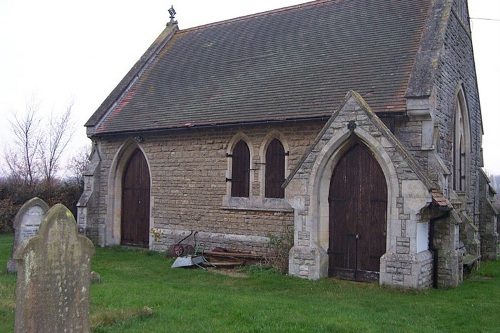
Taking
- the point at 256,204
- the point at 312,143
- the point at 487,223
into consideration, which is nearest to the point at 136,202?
the point at 256,204

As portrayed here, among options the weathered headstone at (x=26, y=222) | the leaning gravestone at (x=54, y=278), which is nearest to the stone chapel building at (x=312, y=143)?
the weathered headstone at (x=26, y=222)

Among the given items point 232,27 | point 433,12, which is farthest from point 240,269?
point 232,27

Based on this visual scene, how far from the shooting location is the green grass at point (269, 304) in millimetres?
8016

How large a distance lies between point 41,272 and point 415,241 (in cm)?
836

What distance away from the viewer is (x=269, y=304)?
957 cm

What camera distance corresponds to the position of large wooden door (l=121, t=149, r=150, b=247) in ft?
61.5

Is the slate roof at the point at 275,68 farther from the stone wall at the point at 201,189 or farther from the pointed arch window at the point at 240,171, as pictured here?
the pointed arch window at the point at 240,171

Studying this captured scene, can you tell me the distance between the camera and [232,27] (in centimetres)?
2133

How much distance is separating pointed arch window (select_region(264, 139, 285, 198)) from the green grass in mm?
2559

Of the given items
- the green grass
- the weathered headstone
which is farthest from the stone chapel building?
the weathered headstone

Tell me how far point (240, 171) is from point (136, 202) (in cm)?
495

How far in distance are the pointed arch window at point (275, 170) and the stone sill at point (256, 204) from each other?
0.24 metres

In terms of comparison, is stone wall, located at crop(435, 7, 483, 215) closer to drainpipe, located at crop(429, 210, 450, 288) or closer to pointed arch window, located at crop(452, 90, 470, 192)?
pointed arch window, located at crop(452, 90, 470, 192)

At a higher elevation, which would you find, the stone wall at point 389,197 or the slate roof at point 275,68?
the slate roof at point 275,68
